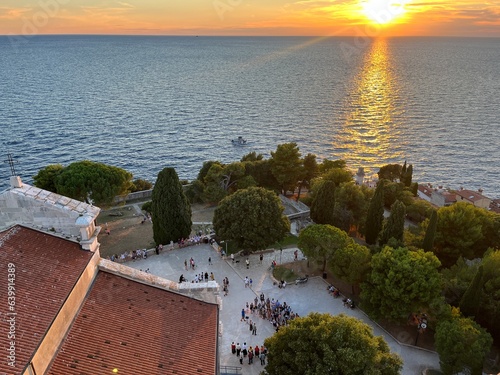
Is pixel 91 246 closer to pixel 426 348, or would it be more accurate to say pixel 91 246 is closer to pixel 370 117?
pixel 426 348

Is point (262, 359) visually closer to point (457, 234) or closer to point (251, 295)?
point (251, 295)

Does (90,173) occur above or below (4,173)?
above

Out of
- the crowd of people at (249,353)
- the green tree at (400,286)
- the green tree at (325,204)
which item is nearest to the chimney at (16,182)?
the crowd of people at (249,353)

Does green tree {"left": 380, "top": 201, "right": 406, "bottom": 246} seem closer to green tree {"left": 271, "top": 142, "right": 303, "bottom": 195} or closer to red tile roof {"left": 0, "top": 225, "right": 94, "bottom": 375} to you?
green tree {"left": 271, "top": 142, "right": 303, "bottom": 195}

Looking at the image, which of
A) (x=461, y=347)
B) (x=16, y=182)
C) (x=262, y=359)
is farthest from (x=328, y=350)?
(x=16, y=182)

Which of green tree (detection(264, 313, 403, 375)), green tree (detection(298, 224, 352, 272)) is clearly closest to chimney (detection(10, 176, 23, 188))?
green tree (detection(264, 313, 403, 375))

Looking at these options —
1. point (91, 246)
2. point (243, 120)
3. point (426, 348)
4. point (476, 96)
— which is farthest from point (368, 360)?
point (476, 96)

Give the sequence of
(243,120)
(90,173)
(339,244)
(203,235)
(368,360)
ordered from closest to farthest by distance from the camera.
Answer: (368,360) → (339,244) → (203,235) → (90,173) → (243,120)
